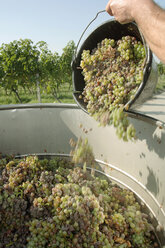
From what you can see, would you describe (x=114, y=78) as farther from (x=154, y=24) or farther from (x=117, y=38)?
(x=154, y=24)

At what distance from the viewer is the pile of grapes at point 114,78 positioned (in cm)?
171

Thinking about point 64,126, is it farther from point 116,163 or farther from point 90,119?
point 116,163

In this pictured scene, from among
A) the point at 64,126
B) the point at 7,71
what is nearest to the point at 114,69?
the point at 64,126

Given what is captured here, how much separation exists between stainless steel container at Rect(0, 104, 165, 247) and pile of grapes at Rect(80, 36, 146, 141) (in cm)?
20

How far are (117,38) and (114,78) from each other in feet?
1.61

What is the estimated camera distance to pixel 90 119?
7.68 feet

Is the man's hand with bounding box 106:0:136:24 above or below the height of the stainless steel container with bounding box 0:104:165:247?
above

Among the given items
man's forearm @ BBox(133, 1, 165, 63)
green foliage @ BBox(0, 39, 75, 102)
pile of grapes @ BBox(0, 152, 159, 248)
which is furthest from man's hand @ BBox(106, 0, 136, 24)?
green foliage @ BBox(0, 39, 75, 102)

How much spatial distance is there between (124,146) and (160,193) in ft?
1.87

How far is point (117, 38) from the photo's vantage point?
2.01 m

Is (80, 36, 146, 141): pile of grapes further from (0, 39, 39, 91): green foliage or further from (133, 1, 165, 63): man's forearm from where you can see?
(0, 39, 39, 91): green foliage

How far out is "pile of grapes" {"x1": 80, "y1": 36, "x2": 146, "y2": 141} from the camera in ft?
5.60

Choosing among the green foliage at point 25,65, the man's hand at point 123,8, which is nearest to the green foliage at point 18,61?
the green foliage at point 25,65

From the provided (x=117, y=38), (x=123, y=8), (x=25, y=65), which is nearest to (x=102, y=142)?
(x=117, y=38)
